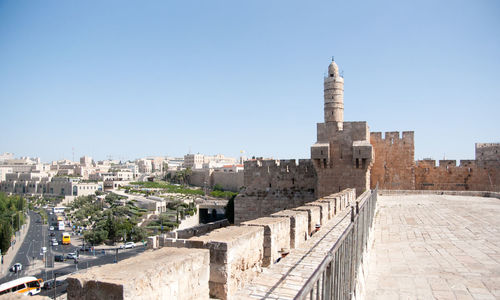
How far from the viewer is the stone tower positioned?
40.0ft

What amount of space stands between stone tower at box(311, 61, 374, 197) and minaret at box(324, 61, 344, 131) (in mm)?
3298

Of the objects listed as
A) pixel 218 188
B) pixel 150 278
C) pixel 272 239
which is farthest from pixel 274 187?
pixel 218 188

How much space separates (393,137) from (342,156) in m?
3.97

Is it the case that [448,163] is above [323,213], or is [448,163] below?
above

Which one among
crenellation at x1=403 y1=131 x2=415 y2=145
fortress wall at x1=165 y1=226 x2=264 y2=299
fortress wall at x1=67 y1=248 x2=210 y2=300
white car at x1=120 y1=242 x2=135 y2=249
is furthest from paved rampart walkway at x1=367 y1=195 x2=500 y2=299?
white car at x1=120 y1=242 x2=135 y2=249

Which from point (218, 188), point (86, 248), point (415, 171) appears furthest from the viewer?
point (218, 188)

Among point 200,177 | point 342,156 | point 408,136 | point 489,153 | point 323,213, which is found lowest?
point 200,177

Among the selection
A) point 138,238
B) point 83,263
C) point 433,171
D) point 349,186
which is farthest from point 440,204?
point 138,238

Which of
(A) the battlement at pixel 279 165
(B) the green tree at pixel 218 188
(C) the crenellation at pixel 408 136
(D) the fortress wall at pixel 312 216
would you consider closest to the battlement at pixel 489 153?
(C) the crenellation at pixel 408 136

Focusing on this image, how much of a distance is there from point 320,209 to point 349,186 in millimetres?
7100

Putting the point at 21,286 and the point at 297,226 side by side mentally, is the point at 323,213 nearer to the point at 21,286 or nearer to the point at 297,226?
the point at 297,226

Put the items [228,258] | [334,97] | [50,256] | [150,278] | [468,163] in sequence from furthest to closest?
1. [50,256]
2. [334,97]
3. [468,163]
4. [228,258]
5. [150,278]

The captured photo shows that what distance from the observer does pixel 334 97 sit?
53.0 feet

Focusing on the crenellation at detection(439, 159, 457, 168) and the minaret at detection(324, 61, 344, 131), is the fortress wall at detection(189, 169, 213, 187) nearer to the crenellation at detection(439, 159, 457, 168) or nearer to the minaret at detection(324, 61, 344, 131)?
the minaret at detection(324, 61, 344, 131)
